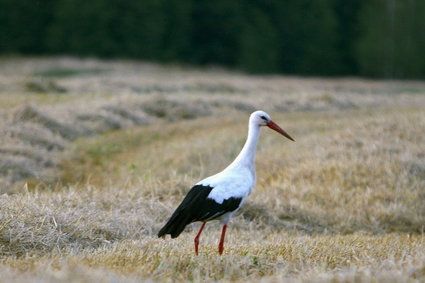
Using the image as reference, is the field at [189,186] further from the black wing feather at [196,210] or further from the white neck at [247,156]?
the white neck at [247,156]

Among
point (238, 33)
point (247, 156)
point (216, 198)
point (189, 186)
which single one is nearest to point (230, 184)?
point (216, 198)

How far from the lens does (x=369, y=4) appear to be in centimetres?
5341

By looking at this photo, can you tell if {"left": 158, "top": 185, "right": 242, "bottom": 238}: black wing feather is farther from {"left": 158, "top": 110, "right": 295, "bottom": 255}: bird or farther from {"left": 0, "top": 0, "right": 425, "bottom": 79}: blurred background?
{"left": 0, "top": 0, "right": 425, "bottom": 79}: blurred background

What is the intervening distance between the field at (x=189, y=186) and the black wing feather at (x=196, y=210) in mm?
237

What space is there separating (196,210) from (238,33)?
46836mm

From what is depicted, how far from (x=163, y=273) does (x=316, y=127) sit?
13.7 m

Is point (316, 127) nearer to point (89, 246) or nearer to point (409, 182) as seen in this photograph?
point (409, 182)

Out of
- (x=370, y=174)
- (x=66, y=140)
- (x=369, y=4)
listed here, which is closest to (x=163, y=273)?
(x=370, y=174)

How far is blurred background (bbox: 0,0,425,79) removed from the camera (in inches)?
1806

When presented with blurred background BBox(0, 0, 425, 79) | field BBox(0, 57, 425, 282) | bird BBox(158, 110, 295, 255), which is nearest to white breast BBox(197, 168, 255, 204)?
bird BBox(158, 110, 295, 255)

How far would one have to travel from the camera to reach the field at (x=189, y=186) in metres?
5.23

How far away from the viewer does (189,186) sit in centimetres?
928

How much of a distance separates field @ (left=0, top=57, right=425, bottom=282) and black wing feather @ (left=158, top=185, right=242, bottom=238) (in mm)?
237

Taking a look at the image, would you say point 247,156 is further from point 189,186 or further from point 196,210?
point 189,186
